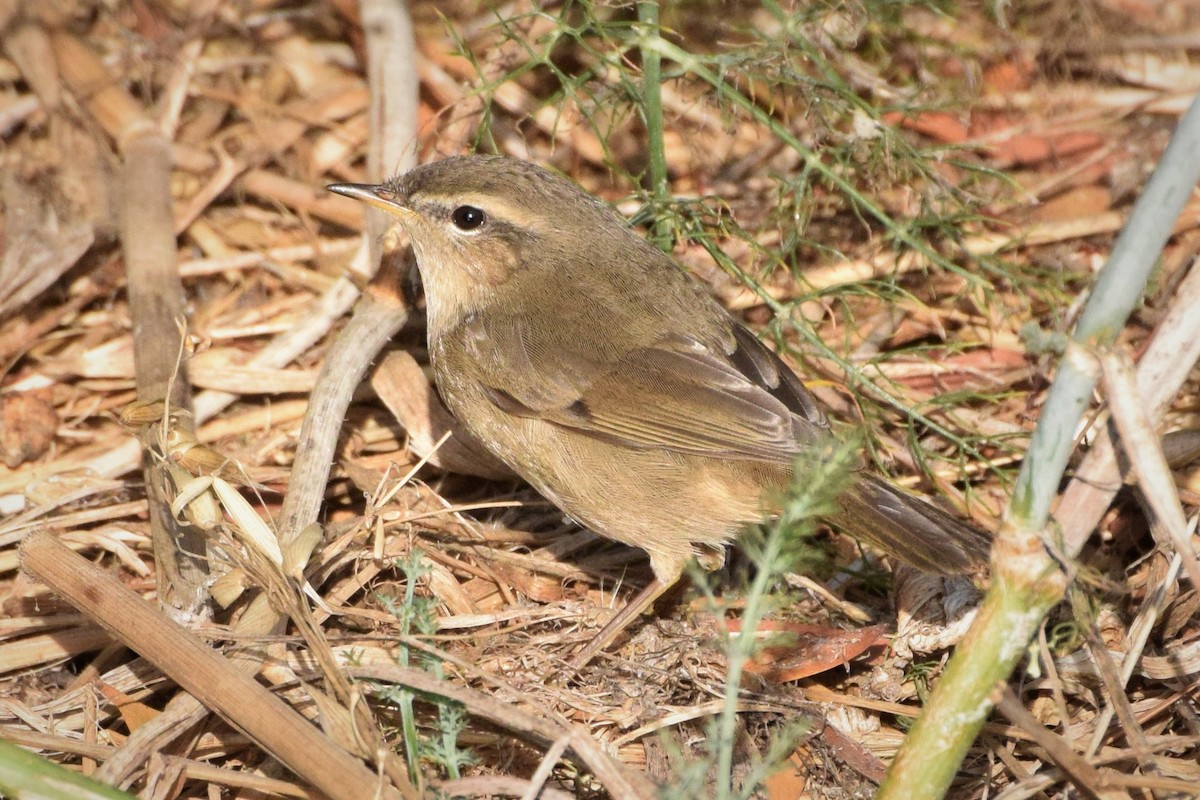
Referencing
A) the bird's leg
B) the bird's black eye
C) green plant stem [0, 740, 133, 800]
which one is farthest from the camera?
the bird's black eye

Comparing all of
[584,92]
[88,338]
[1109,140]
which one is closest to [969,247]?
[1109,140]

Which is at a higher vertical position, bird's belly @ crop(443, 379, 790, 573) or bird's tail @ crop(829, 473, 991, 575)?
bird's tail @ crop(829, 473, 991, 575)

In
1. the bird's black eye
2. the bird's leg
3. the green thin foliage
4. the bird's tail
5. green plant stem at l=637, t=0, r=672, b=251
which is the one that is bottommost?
the bird's leg

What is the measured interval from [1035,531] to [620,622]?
165cm

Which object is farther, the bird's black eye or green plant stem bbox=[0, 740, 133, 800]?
the bird's black eye

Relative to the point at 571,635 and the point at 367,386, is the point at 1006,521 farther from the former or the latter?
the point at 367,386

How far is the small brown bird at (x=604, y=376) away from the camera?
4.06 meters

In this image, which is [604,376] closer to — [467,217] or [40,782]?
[467,217]

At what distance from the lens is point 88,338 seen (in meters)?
5.09

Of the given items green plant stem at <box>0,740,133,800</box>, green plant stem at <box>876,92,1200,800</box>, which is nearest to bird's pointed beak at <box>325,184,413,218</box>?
green plant stem at <box>0,740,133,800</box>

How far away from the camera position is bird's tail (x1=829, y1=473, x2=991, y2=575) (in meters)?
3.71

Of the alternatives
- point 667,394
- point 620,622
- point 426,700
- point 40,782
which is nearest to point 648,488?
point 667,394

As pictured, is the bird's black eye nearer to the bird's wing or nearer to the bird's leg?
the bird's wing

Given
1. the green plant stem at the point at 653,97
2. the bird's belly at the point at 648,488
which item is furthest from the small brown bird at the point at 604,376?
the green plant stem at the point at 653,97
